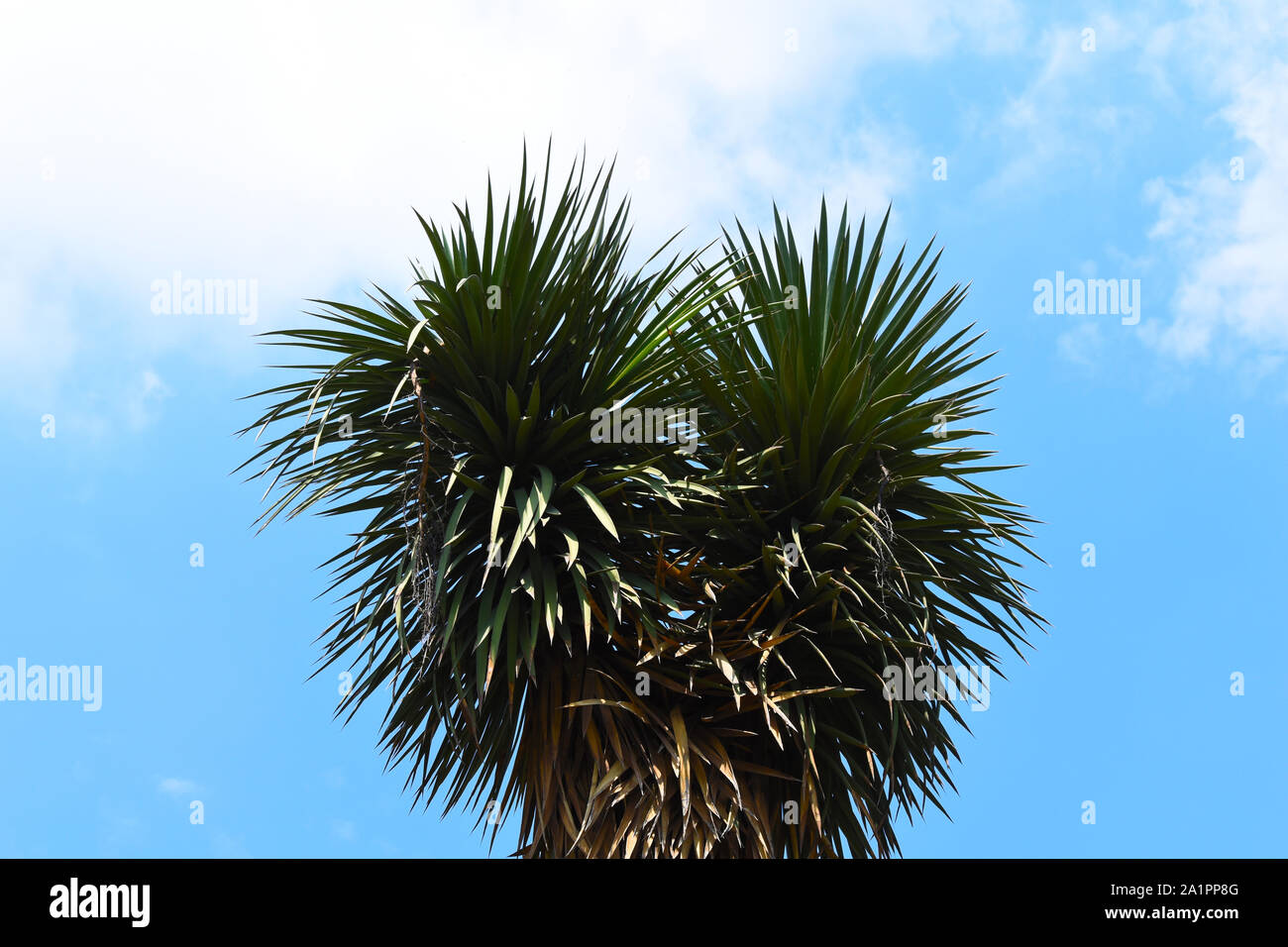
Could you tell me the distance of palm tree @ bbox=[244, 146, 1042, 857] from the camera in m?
5.48

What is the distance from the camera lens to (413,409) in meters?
5.98

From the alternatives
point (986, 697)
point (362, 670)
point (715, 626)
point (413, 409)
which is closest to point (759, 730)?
point (715, 626)

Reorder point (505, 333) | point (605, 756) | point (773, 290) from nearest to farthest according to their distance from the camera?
point (605, 756), point (505, 333), point (773, 290)

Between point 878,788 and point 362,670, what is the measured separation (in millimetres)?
2651

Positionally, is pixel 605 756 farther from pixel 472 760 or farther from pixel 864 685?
pixel 864 685

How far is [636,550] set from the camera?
5949 millimetres

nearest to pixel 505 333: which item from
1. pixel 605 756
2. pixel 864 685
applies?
pixel 605 756

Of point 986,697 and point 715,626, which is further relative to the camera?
point 986,697

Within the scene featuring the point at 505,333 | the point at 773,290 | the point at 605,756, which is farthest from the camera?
the point at 773,290

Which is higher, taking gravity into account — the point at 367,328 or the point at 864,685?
the point at 367,328

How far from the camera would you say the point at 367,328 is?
6.09m

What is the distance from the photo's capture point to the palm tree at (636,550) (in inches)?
216

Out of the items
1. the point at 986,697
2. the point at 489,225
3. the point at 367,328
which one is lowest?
the point at 986,697

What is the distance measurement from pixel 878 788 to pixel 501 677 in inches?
77.7
